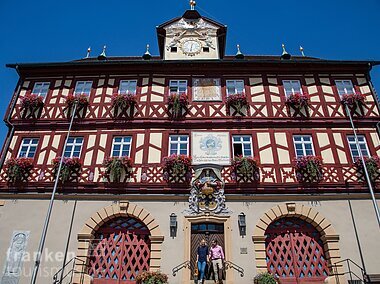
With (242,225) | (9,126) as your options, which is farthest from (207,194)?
(9,126)

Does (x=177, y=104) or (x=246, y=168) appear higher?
(x=177, y=104)

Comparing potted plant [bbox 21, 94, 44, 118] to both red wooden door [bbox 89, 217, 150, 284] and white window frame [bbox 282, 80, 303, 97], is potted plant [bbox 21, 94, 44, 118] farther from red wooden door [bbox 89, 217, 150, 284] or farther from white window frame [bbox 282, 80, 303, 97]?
white window frame [bbox 282, 80, 303, 97]

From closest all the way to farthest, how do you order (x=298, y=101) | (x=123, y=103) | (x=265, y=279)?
(x=265, y=279)
(x=298, y=101)
(x=123, y=103)

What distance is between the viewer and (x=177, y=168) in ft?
49.0

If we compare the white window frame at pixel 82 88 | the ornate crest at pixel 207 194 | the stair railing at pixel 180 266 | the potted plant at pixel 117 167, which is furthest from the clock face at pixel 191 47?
the stair railing at pixel 180 266

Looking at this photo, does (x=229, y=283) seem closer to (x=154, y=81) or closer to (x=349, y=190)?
Answer: (x=349, y=190)

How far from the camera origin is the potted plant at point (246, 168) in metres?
14.9

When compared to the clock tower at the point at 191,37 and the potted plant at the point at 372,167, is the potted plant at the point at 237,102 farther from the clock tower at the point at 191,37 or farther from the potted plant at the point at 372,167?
the potted plant at the point at 372,167

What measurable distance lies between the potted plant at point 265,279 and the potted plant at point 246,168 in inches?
156

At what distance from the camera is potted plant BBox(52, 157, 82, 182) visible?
15.0m

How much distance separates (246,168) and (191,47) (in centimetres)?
886

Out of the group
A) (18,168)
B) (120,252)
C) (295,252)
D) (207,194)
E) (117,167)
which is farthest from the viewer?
(18,168)

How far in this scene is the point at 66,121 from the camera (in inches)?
663

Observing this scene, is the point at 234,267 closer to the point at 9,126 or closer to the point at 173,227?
the point at 173,227
